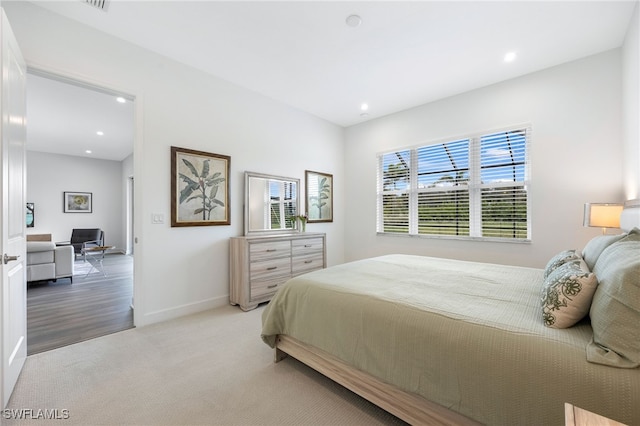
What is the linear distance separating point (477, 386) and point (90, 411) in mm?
2122

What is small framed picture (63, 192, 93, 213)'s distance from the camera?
754 cm

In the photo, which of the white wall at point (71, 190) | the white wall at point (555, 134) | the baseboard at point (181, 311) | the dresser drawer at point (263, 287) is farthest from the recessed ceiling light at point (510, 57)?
the white wall at point (71, 190)

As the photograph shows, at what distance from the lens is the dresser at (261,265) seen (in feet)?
10.9

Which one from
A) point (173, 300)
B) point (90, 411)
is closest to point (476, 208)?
point (173, 300)

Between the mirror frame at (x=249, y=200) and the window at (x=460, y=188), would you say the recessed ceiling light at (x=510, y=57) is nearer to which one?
the window at (x=460, y=188)

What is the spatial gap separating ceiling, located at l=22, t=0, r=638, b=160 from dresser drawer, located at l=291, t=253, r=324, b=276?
7.95 ft

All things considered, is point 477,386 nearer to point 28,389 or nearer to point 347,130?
point 28,389

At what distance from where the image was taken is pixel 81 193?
776cm

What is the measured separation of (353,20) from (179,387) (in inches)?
127

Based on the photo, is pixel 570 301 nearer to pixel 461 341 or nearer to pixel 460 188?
pixel 461 341

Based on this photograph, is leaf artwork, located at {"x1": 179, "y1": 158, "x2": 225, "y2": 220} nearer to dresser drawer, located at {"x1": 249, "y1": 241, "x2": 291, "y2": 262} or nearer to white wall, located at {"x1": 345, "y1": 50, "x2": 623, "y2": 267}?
dresser drawer, located at {"x1": 249, "y1": 241, "x2": 291, "y2": 262}

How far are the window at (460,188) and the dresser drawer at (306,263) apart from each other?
1.31 meters

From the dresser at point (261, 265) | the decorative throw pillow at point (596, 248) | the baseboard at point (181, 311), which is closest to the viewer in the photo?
the decorative throw pillow at point (596, 248)

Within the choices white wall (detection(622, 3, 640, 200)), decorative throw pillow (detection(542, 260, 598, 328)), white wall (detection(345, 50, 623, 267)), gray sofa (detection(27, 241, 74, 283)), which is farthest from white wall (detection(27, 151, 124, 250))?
white wall (detection(622, 3, 640, 200))
